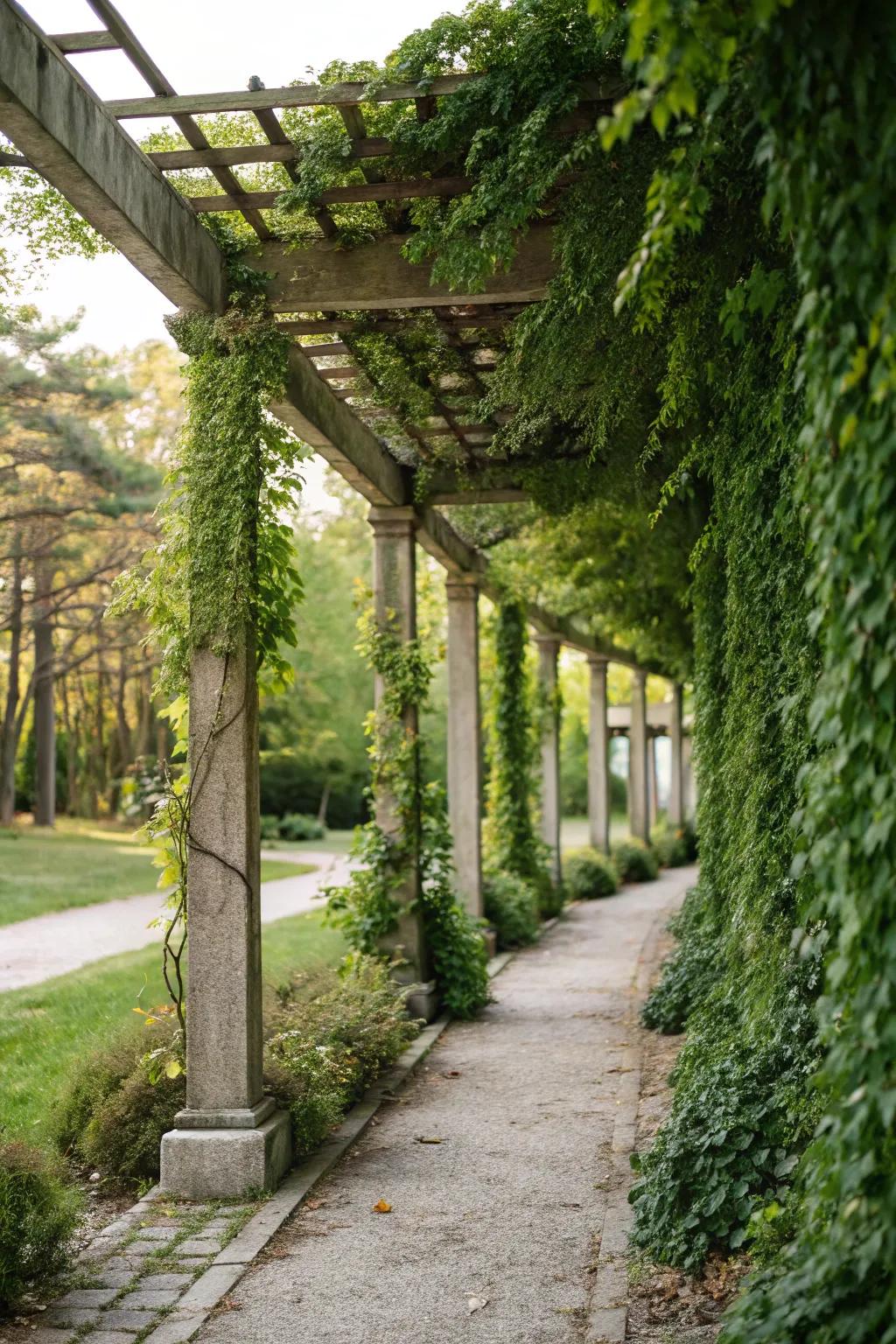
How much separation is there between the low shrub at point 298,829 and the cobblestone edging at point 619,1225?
86.8ft

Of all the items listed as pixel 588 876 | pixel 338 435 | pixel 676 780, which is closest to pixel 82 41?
pixel 338 435

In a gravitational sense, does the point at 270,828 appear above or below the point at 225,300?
below

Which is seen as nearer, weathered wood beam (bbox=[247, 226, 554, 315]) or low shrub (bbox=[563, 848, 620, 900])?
weathered wood beam (bbox=[247, 226, 554, 315])

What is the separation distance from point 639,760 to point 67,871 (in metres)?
11.2

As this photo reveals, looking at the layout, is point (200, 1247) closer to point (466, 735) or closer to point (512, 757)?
point (466, 735)

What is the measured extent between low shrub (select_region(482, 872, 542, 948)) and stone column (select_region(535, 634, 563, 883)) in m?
3.17

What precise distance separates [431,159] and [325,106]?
45 cm

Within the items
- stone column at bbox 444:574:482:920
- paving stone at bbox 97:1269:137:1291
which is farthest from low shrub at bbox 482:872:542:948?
paving stone at bbox 97:1269:137:1291

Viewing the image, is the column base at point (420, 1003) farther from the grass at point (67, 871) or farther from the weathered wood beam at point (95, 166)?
the grass at point (67, 871)

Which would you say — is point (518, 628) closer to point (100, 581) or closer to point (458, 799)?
point (458, 799)

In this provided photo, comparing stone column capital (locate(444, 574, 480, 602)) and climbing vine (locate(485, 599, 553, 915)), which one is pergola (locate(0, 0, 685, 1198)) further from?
climbing vine (locate(485, 599, 553, 915))

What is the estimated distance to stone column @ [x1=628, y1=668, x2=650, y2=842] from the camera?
2545cm

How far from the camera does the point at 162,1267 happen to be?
15.3 feet

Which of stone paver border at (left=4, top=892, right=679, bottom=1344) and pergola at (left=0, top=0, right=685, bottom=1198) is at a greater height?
pergola at (left=0, top=0, right=685, bottom=1198)
